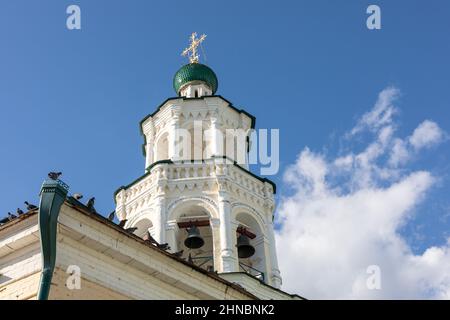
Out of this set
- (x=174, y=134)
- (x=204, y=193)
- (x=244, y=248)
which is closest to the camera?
(x=244, y=248)

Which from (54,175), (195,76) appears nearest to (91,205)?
(54,175)

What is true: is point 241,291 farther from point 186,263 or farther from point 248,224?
point 248,224

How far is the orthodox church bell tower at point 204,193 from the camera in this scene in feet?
70.8

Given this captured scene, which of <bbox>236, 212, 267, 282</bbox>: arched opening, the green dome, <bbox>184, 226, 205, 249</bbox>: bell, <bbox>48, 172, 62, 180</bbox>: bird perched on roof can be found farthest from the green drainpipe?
the green dome

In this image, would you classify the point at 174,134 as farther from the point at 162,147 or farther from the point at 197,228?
the point at 197,228

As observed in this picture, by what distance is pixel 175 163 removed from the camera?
2319cm

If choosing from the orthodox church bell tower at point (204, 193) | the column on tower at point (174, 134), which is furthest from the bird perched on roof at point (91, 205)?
the column on tower at point (174, 134)

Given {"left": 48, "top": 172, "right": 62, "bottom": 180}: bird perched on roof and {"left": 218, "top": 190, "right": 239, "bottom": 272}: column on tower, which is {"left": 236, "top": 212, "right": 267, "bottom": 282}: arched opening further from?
{"left": 48, "top": 172, "right": 62, "bottom": 180}: bird perched on roof

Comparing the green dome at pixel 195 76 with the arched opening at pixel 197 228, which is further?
the green dome at pixel 195 76

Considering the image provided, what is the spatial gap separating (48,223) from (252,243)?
521 inches

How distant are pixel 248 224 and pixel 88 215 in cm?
1284

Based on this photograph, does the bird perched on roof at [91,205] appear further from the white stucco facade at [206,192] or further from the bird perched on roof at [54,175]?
the white stucco facade at [206,192]

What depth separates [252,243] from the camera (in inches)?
891
